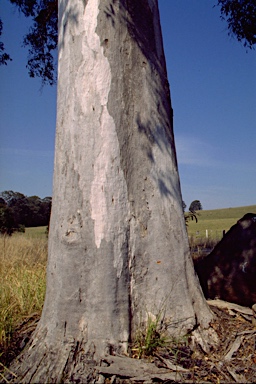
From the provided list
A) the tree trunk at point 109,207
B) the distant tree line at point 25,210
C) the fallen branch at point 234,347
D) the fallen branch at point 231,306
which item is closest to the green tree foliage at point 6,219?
the distant tree line at point 25,210

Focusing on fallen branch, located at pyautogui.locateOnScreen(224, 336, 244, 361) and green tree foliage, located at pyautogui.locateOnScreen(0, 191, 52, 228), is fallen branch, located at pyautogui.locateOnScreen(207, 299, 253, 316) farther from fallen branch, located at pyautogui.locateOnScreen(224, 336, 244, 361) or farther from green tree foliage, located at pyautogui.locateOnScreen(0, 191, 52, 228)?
green tree foliage, located at pyautogui.locateOnScreen(0, 191, 52, 228)

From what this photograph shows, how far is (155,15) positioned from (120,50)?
2.46 ft

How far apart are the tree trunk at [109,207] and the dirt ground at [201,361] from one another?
0.19 meters

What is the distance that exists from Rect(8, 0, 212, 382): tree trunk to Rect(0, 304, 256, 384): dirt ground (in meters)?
0.19

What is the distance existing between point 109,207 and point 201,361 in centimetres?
144

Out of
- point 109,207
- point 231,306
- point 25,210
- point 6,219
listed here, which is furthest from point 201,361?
point 25,210

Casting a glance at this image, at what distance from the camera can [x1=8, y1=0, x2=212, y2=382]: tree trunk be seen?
10.9 feet

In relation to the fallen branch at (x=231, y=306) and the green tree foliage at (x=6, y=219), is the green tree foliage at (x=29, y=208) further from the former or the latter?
the fallen branch at (x=231, y=306)

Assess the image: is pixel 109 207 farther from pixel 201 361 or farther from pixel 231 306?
pixel 231 306

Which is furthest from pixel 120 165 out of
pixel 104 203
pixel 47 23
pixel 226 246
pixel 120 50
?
pixel 47 23

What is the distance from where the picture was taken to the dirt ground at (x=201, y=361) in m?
3.00

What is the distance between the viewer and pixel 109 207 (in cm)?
340

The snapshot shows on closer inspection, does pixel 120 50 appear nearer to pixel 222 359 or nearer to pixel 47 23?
pixel 222 359

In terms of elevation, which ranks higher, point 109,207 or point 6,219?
point 6,219
